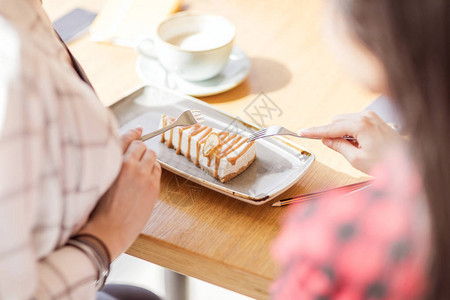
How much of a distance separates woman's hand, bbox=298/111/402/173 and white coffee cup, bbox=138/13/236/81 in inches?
11.5

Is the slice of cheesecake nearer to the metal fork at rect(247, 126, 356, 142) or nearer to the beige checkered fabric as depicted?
the metal fork at rect(247, 126, 356, 142)

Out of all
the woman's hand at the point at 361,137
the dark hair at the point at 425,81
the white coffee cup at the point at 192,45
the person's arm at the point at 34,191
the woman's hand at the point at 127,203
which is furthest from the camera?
the white coffee cup at the point at 192,45

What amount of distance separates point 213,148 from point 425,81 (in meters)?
0.52

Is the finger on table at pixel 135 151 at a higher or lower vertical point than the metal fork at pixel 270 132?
higher

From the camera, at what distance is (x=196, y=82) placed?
1.14m

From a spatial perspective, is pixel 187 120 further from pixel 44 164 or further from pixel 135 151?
pixel 44 164

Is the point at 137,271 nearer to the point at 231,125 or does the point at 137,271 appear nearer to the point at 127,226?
the point at 231,125

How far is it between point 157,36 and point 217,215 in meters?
0.47

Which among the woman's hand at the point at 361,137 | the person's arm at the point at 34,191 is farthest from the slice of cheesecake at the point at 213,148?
the person's arm at the point at 34,191

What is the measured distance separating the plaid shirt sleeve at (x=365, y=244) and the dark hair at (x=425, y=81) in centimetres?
1

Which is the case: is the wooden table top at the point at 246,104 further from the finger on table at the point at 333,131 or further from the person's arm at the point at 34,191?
the person's arm at the point at 34,191

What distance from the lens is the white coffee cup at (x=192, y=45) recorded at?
1096 mm

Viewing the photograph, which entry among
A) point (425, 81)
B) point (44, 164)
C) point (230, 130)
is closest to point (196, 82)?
point (230, 130)

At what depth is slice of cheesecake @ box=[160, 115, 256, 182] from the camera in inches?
34.7
